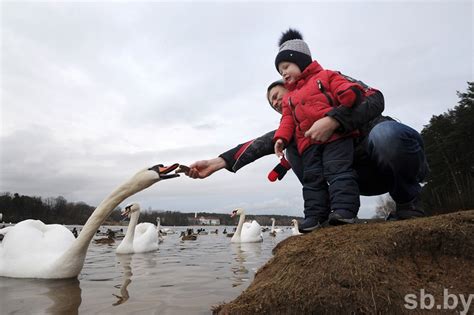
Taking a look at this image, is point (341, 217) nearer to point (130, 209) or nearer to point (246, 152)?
point (246, 152)

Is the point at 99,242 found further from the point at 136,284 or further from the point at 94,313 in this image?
the point at 94,313

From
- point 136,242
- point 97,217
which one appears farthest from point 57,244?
point 136,242

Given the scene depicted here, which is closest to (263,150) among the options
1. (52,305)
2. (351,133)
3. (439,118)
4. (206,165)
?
(206,165)

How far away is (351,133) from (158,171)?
324cm

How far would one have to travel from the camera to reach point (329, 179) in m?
3.46

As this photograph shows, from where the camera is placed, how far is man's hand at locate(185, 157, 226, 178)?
4.23 metres

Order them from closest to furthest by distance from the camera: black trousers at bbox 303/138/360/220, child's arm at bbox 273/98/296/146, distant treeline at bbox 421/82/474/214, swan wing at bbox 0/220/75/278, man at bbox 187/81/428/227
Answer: black trousers at bbox 303/138/360/220 → man at bbox 187/81/428/227 → child's arm at bbox 273/98/296/146 → swan wing at bbox 0/220/75/278 → distant treeline at bbox 421/82/474/214

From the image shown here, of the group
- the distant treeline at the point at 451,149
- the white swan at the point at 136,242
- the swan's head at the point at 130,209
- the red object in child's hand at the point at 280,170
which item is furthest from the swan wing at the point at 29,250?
the distant treeline at the point at 451,149

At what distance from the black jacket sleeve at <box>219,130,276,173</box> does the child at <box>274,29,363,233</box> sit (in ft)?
1.31

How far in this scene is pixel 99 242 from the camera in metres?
17.2

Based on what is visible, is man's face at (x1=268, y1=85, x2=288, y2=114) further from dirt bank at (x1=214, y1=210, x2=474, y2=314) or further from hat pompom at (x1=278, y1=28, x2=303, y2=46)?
dirt bank at (x1=214, y1=210, x2=474, y2=314)

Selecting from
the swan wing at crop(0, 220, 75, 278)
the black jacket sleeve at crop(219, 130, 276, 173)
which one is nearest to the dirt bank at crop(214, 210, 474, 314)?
the black jacket sleeve at crop(219, 130, 276, 173)

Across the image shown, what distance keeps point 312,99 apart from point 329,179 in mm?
882

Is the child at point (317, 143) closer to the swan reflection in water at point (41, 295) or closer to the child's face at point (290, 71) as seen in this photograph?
the child's face at point (290, 71)
